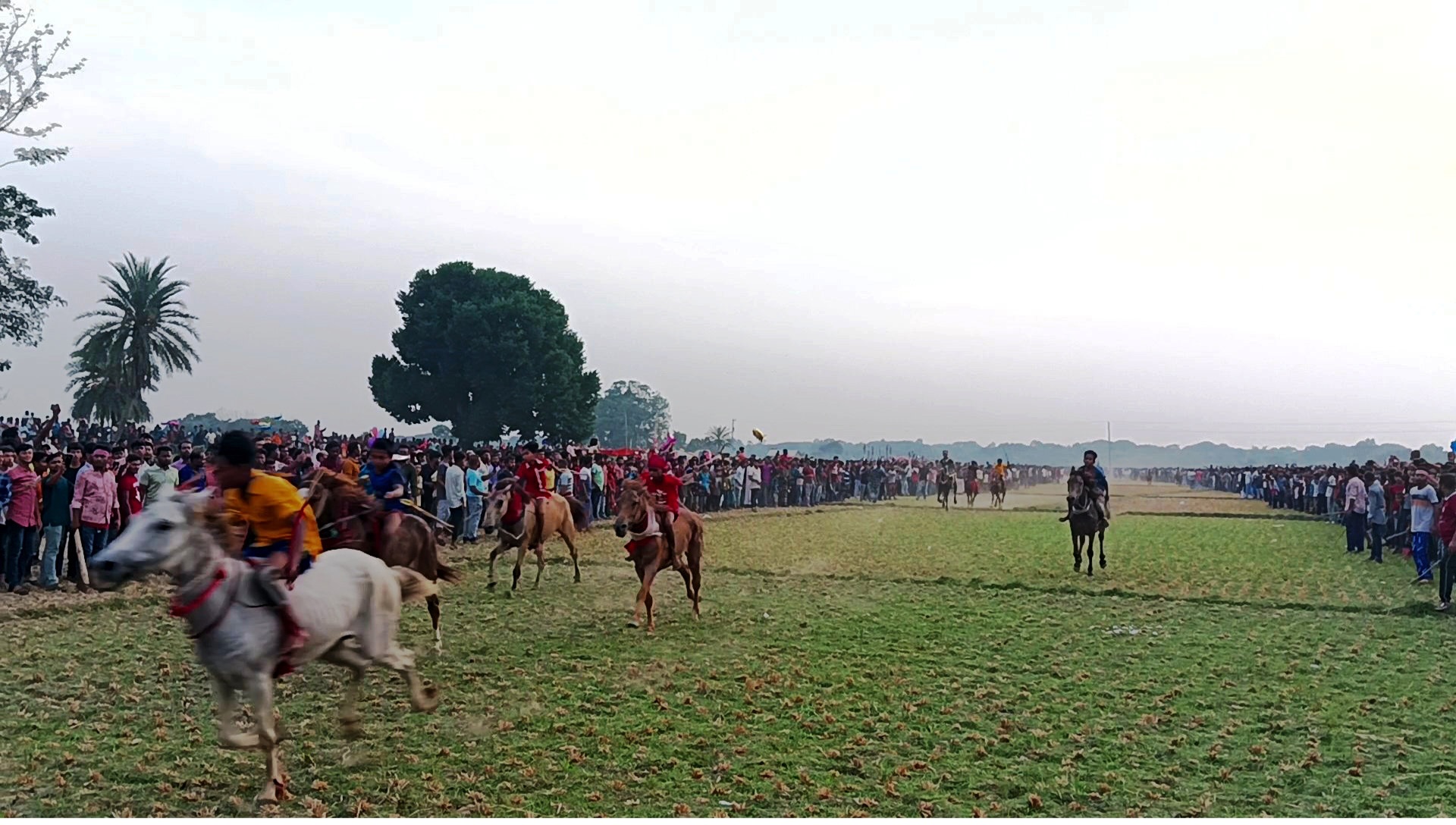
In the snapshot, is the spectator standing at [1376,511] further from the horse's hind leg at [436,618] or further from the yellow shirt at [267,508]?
the yellow shirt at [267,508]

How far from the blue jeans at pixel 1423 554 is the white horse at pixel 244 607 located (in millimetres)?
17692

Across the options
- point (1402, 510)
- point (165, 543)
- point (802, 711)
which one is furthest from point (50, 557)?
point (1402, 510)

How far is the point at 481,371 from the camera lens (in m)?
55.2

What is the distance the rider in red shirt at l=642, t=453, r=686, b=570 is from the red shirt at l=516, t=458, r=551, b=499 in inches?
135

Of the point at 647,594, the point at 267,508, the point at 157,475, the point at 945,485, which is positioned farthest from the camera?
the point at 945,485

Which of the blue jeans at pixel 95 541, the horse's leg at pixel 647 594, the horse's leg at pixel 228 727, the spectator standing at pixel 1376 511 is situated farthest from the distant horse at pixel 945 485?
the horse's leg at pixel 228 727

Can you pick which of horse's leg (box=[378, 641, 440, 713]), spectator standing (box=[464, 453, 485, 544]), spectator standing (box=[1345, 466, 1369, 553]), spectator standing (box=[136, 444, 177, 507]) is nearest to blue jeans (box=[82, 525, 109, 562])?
spectator standing (box=[136, 444, 177, 507])

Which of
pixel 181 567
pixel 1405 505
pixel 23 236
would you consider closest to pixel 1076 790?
pixel 181 567

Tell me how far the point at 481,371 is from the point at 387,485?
45.5 meters

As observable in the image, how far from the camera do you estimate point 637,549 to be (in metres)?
13.6

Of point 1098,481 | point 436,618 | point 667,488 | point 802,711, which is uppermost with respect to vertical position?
point 1098,481

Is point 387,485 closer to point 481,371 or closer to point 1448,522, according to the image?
point 1448,522

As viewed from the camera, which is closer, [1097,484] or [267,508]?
[267,508]

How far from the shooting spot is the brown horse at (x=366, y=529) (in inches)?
389
